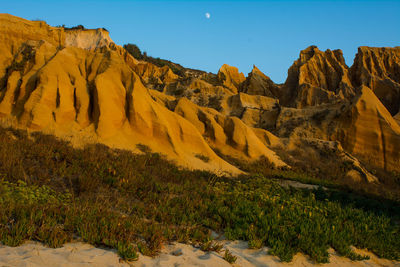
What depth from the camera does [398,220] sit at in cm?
718

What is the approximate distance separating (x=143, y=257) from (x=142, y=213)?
1.97 meters

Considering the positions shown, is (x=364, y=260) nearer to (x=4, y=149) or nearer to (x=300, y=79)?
(x=4, y=149)

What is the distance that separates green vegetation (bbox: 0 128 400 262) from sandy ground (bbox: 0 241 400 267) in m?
0.12

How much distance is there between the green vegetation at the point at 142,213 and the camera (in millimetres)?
3826

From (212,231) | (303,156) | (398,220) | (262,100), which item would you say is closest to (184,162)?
(212,231)

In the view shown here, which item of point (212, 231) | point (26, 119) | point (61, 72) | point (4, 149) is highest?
point (61, 72)

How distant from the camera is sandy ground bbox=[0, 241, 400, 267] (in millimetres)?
2896

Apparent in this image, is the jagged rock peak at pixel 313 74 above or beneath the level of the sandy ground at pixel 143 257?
above

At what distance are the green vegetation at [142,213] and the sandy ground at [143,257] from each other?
12 cm

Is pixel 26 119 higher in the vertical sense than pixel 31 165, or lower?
higher

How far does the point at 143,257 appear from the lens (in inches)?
136

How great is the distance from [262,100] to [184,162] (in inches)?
1153

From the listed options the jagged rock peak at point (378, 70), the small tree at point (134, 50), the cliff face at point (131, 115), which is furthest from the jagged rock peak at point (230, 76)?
the cliff face at point (131, 115)

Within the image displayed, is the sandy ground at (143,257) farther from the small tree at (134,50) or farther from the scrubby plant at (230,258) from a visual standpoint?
the small tree at (134,50)
